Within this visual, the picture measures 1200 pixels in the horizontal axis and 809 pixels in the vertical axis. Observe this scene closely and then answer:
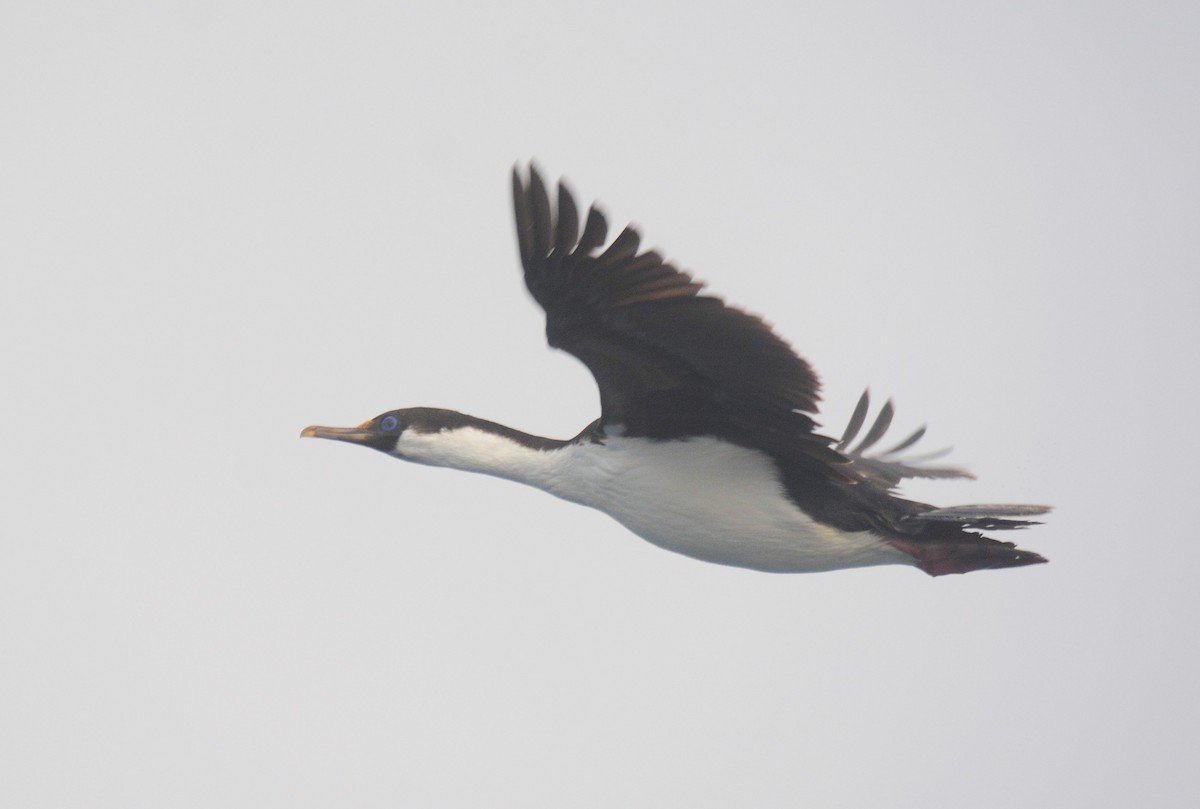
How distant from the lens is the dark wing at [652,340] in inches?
312

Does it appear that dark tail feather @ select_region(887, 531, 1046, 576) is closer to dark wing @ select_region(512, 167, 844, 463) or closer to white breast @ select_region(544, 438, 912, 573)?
white breast @ select_region(544, 438, 912, 573)

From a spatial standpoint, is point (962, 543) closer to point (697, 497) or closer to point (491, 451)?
point (697, 497)

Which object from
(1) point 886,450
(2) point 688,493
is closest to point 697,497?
(2) point 688,493

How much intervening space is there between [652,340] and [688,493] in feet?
4.21

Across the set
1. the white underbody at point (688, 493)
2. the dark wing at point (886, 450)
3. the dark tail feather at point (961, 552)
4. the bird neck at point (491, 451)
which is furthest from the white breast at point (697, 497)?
the dark wing at point (886, 450)

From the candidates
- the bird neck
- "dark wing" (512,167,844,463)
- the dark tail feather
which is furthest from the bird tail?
the bird neck

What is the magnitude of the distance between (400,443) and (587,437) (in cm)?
123

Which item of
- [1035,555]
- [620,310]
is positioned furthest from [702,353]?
[1035,555]

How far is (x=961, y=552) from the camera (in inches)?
377

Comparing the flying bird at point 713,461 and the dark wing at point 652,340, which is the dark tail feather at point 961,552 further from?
the dark wing at point 652,340

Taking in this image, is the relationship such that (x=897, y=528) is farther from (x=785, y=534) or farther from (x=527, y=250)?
(x=527, y=250)

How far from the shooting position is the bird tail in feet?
31.2

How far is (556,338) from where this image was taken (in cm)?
841

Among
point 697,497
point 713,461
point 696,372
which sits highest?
point 696,372
